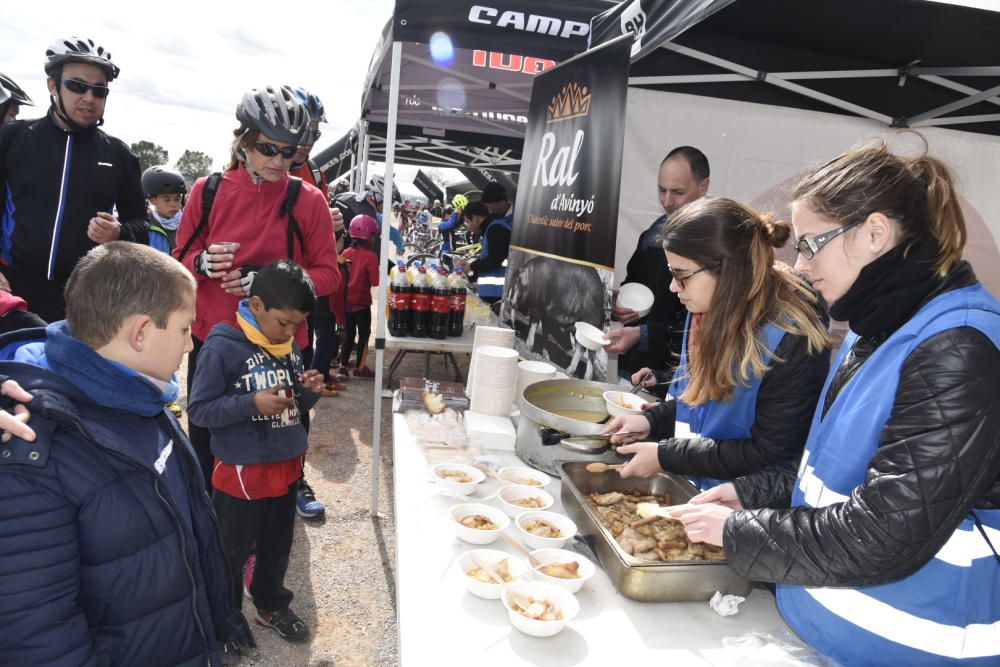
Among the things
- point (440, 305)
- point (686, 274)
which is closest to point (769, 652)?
point (686, 274)

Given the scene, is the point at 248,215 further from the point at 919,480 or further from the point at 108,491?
the point at 919,480

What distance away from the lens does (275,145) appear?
251cm

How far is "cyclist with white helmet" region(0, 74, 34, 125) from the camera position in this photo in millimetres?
3592

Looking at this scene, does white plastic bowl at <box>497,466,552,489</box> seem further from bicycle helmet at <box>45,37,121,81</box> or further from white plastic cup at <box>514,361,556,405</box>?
bicycle helmet at <box>45,37,121,81</box>

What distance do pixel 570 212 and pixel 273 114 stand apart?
1.43m

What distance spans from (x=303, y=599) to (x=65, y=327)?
2.09 meters

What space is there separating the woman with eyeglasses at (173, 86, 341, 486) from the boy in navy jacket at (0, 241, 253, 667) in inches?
47.2

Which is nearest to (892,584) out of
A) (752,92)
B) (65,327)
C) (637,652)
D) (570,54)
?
(637,652)

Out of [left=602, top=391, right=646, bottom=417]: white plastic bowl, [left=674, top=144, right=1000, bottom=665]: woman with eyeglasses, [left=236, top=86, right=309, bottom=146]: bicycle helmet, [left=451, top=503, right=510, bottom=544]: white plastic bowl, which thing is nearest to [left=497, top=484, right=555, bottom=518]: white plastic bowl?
[left=451, top=503, right=510, bottom=544]: white plastic bowl

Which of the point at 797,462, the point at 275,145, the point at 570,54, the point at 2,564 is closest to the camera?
the point at 2,564

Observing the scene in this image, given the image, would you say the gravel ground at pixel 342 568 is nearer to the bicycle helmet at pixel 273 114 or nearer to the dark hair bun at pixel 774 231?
the bicycle helmet at pixel 273 114

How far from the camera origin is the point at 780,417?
1591mm

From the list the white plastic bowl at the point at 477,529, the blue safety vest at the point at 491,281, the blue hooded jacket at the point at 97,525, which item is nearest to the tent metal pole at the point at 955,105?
the blue safety vest at the point at 491,281

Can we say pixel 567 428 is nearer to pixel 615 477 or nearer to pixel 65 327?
pixel 615 477
